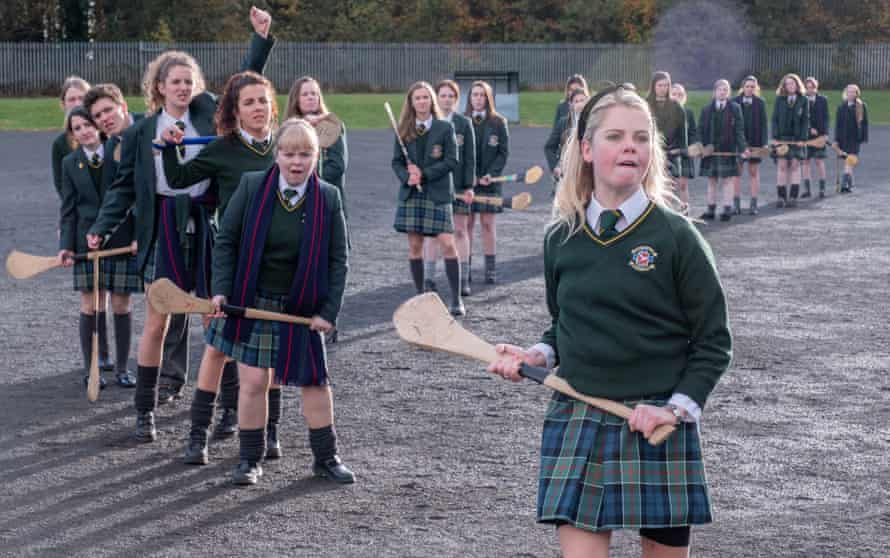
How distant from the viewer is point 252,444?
248 inches

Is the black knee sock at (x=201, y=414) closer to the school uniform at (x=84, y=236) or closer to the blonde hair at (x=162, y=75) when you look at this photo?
the blonde hair at (x=162, y=75)

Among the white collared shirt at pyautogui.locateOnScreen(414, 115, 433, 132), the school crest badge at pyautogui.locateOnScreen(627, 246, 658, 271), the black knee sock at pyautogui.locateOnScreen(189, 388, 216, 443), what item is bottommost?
the black knee sock at pyautogui.locateOnScreen(189, 388, 216, 443)

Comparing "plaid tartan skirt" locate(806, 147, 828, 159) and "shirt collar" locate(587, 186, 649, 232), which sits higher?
"shirt collar" locate(587, 186, 649, 232)

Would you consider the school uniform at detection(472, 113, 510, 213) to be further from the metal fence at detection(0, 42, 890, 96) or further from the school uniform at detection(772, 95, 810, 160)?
the metal fence at detection(0, 42, 890, 96)

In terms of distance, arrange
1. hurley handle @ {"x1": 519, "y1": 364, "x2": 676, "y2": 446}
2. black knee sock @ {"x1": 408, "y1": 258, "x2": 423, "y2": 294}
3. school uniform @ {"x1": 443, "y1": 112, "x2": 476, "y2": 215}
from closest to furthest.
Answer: hurley handle @ {"x1": 519, "y1": 364, "x2": 676, "y2": 446}
black knee sock @ {"x1": 408, "y1": 258, "x2": 423, "y2": 294}
school uniform @ {"x1": 443, "y1": 112, "x2": 476, "y2": 215}

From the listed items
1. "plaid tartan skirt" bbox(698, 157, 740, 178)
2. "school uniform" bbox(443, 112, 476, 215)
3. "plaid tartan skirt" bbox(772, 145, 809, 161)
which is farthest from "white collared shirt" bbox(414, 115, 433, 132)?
"plaid tartan skirt" bbox(772, 145, 809, 161)

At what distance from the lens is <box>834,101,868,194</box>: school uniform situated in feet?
75.8

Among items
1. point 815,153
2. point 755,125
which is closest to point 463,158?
point 755,125

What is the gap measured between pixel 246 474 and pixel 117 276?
8.26 ft

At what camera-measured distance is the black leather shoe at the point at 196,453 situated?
21.7 feet

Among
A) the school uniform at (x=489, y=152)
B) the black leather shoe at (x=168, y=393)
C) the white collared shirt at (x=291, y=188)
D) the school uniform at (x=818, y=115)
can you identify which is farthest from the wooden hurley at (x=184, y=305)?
the school uniform at (x=818, y=115)

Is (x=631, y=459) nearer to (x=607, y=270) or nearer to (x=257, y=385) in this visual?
(x=607, y=270)

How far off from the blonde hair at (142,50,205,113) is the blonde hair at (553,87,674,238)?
3.63 meters

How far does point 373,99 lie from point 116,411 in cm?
3623
